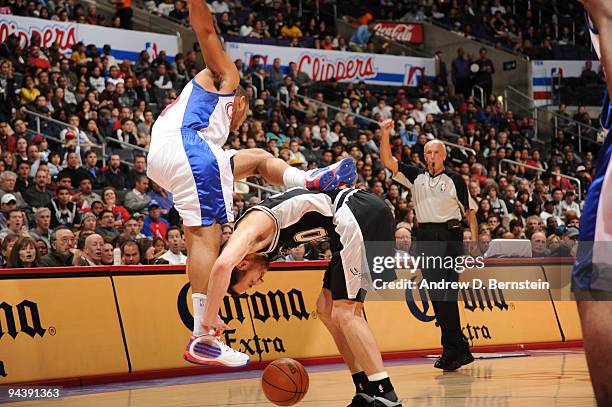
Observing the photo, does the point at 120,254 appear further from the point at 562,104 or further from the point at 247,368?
the point at 562,104

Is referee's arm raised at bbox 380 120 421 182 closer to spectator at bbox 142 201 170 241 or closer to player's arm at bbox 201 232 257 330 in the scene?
player's arm at bbox 201 232 257 330

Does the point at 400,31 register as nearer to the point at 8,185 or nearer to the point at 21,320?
the point at 8,185

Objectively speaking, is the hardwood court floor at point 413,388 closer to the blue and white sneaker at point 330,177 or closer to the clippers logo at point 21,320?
the clippers logo at point 21,320

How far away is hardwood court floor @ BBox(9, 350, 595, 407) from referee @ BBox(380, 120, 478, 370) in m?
0.67

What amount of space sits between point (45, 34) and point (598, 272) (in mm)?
15992

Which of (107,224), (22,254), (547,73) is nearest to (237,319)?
(22,254)

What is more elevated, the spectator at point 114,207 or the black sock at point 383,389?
the black sock at point 383,389

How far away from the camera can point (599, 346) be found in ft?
9.57

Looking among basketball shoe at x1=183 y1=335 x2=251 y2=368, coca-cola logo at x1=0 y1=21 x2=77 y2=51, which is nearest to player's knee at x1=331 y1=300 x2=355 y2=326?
basketball shoe at x1=183 y1=335 x2=251 y2=368

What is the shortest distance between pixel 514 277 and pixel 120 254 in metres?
5.15

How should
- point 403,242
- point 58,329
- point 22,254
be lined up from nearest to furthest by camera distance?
point 58,329 < point 22,254 < point 403,242

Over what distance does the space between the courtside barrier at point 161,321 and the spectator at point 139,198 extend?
4083mm

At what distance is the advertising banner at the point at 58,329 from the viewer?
8141mm
